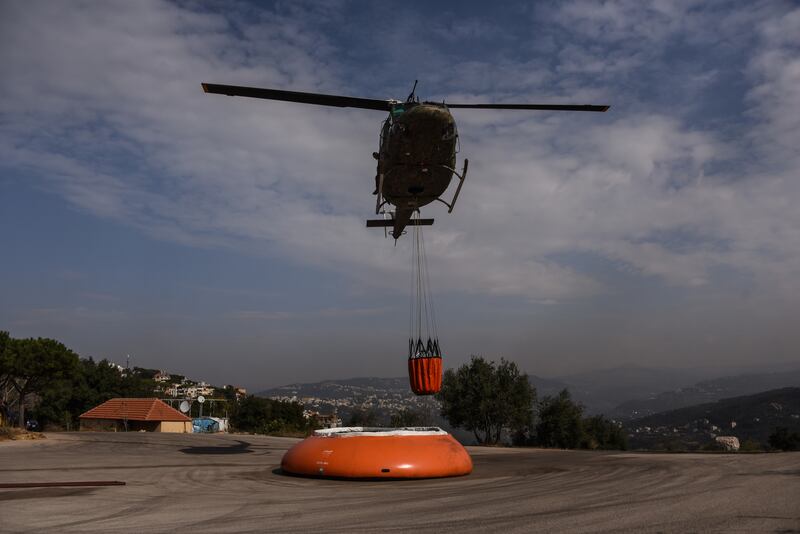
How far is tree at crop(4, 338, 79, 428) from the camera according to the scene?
47.9 m

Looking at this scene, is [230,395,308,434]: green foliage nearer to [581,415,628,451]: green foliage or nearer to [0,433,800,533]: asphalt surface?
[581,415,628,451]: green foliage

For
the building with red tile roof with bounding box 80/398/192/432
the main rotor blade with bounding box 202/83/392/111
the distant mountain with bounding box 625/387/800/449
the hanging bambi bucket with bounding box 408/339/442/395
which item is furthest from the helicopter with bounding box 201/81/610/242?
the distant mountain with bounding box 625/387/800/449

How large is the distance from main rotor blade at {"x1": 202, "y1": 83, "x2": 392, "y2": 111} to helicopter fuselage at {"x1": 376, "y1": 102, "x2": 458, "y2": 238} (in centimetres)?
70

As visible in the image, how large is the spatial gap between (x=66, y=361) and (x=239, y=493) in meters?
44.9

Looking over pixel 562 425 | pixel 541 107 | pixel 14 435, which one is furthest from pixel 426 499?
pixel 562 425

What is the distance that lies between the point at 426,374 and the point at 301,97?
9.41 meters

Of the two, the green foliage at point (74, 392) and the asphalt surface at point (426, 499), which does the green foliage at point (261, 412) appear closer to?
the green foliage at point (74, 392)

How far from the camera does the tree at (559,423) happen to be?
51.2 meters

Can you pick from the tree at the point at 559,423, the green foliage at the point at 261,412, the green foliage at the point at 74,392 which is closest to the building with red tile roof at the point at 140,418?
the green foliage at the point at 74,392

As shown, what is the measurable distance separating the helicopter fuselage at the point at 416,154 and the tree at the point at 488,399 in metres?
29.5

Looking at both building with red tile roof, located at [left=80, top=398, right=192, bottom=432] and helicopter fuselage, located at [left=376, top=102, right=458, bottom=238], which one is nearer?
helicopter fuselage, located at [left=376, top=102, right=458, bottom=238]

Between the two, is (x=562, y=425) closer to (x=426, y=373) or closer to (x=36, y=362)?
(x=426, y=373)

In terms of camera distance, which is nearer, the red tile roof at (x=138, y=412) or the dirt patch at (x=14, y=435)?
the dirt patch at (x=14, y=435)

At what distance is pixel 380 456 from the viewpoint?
50.8ft
